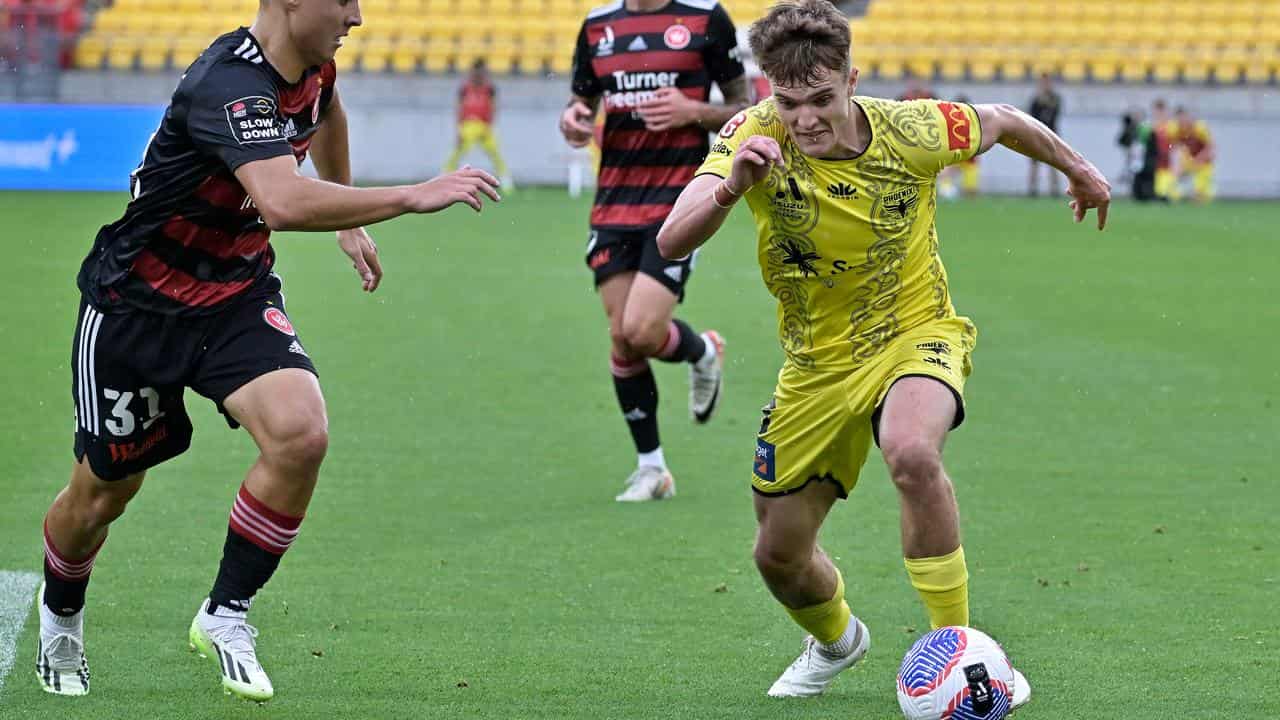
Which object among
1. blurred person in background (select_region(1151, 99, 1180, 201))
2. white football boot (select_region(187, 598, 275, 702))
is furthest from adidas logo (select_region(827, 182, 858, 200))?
blurred person in background (select_region(1151, 99, 1180, 201))

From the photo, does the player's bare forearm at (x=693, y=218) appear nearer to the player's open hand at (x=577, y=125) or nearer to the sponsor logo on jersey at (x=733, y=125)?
the sponsor logo on jersey at (x=733, y=125)

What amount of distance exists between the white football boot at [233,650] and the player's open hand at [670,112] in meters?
3.63

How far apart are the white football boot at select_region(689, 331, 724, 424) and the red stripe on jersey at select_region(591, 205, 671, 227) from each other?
806mm

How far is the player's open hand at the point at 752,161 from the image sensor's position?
4.23 meters

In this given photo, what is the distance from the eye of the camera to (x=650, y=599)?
6.00 m

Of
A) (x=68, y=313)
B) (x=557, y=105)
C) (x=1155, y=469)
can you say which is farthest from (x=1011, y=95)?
(x=1155, y=469)

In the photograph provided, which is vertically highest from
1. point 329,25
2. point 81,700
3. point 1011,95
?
point 329,25

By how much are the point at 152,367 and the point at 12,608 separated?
1.54 m

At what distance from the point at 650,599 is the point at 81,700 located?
1.96 m

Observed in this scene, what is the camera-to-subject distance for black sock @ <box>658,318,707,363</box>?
26.9ft

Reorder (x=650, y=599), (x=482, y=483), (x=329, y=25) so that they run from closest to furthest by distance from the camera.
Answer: (x=329, y=25) → (x=650, y=599) → (x=482, y=483)

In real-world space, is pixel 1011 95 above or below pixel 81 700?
below

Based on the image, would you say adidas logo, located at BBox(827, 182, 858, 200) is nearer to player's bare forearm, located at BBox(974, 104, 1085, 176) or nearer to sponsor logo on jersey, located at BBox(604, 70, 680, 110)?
player's bare forearm, located at BBox(974, 104, 1085, 176)

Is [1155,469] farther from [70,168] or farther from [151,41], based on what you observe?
[151,41]
